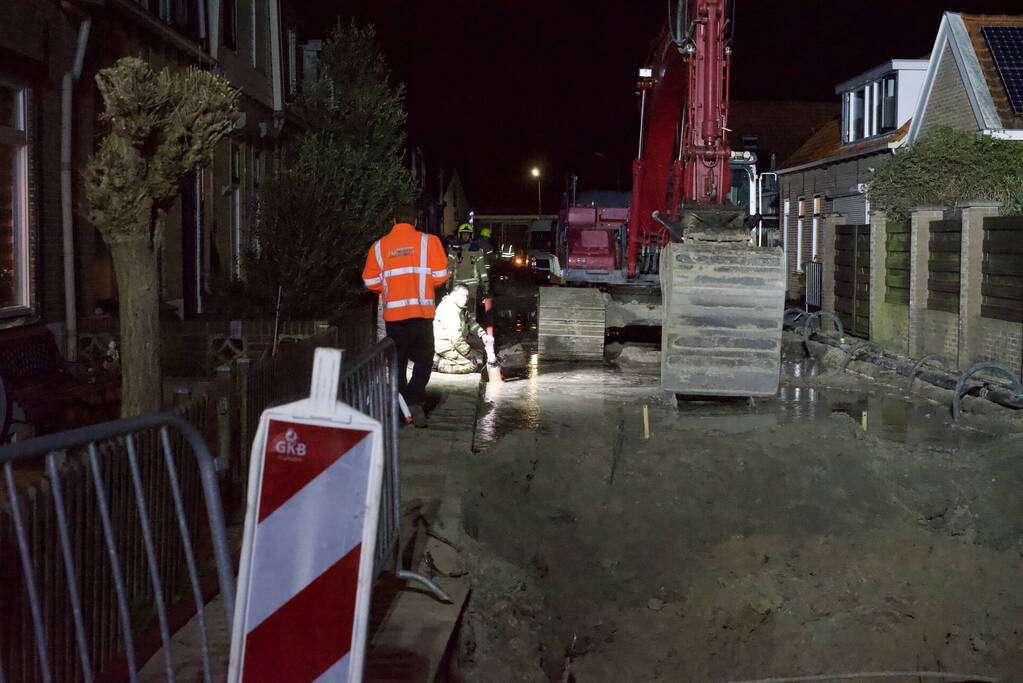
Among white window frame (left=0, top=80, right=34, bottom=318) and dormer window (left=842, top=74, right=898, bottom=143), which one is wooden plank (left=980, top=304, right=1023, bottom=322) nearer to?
white window frame (left=0, top=80, right=34, bottom=318)

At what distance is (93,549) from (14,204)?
21.5ft

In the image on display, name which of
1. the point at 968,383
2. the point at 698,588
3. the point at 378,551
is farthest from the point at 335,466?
the point at 968,383

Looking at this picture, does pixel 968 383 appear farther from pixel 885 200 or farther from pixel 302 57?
pixel 302 57

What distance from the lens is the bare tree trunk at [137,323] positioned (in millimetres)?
6988

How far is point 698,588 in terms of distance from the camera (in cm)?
603

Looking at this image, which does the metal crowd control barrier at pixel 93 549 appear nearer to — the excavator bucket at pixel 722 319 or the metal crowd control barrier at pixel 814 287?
the excavator bucket at pixel 722 319

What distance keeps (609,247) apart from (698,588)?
1836 cm

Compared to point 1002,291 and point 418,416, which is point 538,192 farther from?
point 418,416

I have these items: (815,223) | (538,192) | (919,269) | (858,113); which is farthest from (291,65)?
(538,192)

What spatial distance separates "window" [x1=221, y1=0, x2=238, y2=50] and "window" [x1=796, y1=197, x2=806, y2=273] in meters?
20.3

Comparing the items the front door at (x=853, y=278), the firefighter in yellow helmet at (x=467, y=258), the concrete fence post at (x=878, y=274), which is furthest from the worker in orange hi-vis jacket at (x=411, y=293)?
the front door at (x=853, y=278)

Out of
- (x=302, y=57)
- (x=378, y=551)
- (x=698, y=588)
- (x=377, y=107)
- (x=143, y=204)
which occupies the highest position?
(x=302, y=57)

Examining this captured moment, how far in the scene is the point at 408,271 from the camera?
940 centimetres

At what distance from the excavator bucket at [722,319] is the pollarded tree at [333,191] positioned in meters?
4.77
